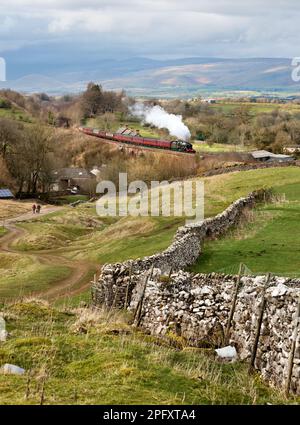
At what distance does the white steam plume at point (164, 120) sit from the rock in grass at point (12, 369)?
139 m

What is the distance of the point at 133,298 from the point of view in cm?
2133

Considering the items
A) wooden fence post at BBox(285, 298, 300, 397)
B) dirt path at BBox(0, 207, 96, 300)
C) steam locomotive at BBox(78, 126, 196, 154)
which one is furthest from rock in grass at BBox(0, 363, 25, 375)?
steam locomotive at BBox(78, 126, 196, 154)

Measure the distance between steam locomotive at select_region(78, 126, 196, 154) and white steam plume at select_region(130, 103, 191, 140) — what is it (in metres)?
14.7

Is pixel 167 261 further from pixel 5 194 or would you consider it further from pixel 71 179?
pixel 71 179

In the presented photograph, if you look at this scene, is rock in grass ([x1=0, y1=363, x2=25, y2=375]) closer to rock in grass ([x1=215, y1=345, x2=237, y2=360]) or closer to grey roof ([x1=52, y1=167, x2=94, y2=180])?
rock in grass ([x1=215, y1=345, x2=237, y2=360])

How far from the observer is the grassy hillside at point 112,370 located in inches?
441

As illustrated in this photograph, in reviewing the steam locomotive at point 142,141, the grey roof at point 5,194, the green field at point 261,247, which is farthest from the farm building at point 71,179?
the green field at point 261,247

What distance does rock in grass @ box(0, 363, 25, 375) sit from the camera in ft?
41.0

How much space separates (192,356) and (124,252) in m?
24.0

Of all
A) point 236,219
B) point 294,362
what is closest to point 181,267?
point 236,219

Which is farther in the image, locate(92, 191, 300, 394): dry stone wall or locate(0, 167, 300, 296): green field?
locate(0, 167, 300, 296): green field

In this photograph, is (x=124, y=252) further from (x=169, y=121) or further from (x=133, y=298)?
(x=169, y=121)

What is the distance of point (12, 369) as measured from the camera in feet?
41.4
